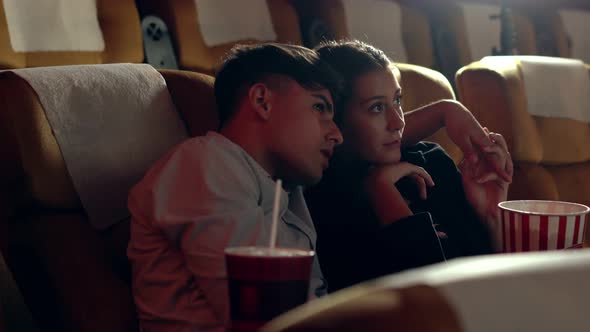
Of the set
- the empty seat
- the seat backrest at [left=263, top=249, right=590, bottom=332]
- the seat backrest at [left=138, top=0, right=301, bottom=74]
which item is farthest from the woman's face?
the empty seat

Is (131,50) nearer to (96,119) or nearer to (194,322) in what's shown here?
(96,119)

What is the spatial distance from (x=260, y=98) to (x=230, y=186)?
23 centimetres

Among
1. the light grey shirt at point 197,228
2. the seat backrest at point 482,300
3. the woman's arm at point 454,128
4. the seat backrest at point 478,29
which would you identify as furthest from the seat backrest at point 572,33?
the seat backrest at point 482,300

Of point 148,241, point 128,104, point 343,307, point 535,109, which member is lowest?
point 535,109

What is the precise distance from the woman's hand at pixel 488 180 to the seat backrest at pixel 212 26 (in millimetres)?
638

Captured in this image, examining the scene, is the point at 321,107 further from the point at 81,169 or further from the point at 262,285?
the point at 262,285

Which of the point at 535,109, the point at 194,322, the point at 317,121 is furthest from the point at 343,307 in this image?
the point at 535,109

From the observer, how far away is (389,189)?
1162 millimetres

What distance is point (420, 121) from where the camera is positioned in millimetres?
1400

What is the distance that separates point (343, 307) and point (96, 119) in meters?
0.86

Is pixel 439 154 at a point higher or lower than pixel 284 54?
lower

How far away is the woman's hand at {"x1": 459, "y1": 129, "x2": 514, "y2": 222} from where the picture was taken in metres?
1.28

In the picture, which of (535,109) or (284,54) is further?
(535,109)

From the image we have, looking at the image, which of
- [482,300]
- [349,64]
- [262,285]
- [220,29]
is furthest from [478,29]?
[482,300]
